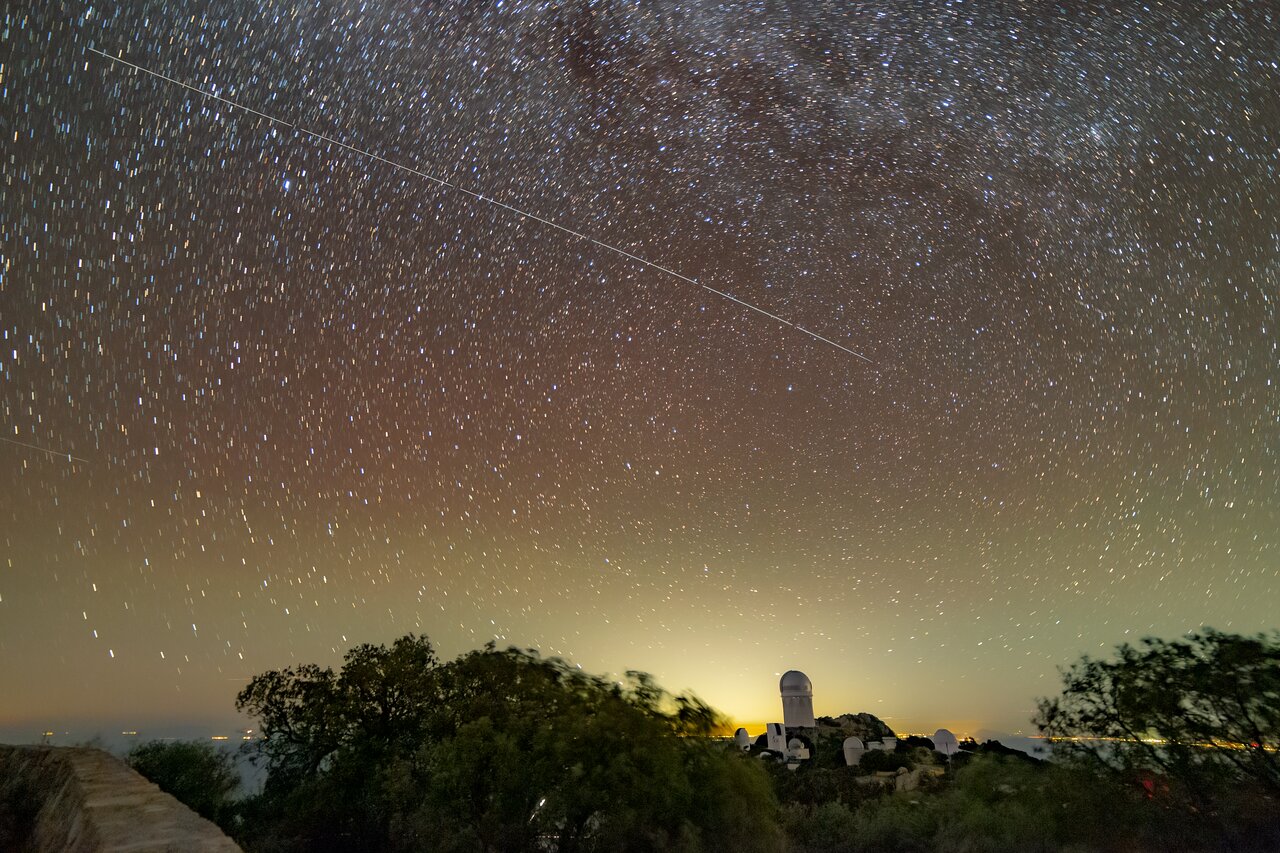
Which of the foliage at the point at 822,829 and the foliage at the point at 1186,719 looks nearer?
the foliage at the point at 1186,719

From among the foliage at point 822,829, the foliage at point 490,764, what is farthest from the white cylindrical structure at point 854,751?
the foliage at point 490,764

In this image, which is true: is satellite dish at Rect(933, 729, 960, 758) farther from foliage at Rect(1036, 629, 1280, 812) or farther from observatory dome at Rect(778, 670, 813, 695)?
foliage at Rect(1036, 629, 1280, 812)

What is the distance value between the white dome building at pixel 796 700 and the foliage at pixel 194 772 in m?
50.8

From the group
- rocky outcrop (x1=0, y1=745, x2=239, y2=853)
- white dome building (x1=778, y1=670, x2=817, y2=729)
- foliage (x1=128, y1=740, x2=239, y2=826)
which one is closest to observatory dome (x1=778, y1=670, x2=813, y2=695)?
white dome building (x1=778, y1=670, x2=817, y2=729)

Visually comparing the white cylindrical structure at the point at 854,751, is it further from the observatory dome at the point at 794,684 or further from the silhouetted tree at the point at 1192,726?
the silhouetted tree at the point at 1192,726

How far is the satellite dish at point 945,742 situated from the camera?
5962 centimetres

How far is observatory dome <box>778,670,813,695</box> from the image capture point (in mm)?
66250

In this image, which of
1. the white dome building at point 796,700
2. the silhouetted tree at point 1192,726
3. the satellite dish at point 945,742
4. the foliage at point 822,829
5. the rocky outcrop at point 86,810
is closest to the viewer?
the rocky outcrop at point 86,810

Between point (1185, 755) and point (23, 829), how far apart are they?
75.1ft

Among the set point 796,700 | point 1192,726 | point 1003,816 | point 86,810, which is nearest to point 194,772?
point 86,810

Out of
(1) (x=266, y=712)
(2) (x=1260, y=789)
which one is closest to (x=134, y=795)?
(1) (x=266, y=712)

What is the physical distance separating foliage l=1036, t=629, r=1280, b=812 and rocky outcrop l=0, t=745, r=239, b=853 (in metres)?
21.5

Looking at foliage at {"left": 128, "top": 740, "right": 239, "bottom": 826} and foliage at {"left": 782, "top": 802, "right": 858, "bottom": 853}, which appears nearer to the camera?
foliage at {"left": 128, "top": 740, "right": 239, "bottom": 826}

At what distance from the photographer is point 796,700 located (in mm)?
65812
